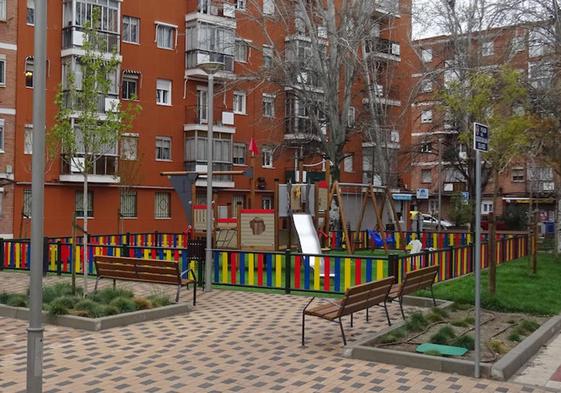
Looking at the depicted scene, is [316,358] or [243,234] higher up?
[243,234]

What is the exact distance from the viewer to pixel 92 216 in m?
33.2

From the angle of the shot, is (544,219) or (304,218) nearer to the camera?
(304,218)

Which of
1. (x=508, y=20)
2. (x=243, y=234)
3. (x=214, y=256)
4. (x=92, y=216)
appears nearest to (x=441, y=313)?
(x=214, y=256)

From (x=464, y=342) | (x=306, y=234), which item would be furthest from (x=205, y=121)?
(x=464, y=342)

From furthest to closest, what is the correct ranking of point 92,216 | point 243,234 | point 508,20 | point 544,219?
point 544,219
point 92,216
point 508,20
point 243,234

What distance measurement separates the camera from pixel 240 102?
40469mm

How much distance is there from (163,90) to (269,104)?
750 centimetres

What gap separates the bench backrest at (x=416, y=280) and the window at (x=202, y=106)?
27.1 m

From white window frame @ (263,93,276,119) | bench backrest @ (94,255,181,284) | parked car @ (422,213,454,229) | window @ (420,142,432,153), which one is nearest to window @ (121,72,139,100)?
white window frame @ (263,93,276,119)

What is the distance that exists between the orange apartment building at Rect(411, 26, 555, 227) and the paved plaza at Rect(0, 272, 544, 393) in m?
5.30

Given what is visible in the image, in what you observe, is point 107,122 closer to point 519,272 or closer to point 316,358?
point 316,358

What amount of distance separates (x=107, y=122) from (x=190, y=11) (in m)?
26.2

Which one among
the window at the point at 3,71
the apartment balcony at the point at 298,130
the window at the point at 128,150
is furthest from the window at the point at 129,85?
the apartment balcony at the point at 298,130

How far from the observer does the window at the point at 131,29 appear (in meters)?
34.9
